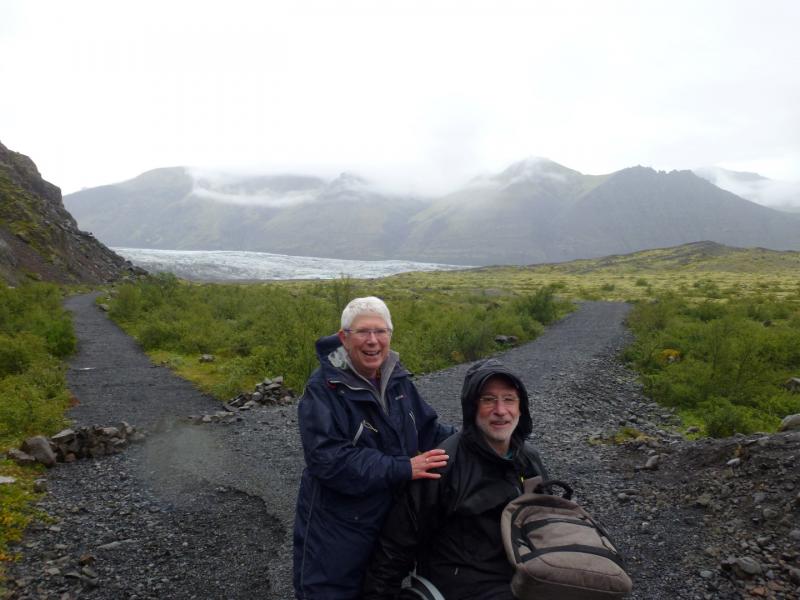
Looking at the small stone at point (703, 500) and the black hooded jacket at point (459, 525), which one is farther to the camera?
the small stone at point (703, 500)

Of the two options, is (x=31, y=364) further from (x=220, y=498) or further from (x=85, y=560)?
(x=85, y=560)

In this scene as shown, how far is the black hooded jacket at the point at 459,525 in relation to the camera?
2.40 metres

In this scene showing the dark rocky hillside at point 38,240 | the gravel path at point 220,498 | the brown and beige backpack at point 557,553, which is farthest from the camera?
the dark rocky hillside at point 38,240

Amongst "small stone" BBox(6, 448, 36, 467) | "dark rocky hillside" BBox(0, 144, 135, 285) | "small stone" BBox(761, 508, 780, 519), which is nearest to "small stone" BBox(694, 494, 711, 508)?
"small stone" BBox(761, 508, 780, 519)

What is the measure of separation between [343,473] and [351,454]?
0.10 meters

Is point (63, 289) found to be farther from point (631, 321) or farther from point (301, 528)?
point (301, 528)

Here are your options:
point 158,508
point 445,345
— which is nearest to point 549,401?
point 445,345

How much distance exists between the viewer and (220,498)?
5.89 m

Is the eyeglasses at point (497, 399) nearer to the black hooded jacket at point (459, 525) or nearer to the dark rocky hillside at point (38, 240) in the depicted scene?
the black hooded jacket at point (459, 525)

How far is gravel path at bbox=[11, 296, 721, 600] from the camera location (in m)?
4.26

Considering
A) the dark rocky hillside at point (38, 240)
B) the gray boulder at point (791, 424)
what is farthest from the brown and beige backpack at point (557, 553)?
the dark rocky hillside at point (38, 240)

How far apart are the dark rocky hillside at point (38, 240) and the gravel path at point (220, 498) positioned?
22930mm

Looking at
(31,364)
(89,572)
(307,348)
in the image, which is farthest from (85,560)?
(31,364)

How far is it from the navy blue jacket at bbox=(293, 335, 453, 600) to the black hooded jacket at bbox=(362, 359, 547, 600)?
0.11 m
